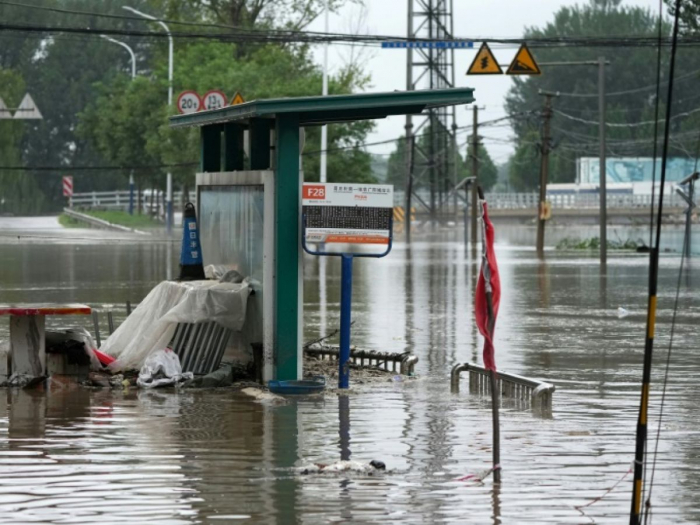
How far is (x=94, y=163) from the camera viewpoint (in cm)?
11106

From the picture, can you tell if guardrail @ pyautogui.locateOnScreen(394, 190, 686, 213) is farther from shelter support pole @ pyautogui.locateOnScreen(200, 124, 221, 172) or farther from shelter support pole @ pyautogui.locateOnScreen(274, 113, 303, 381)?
shelter support pole @ pyautogui.locateOnScreen(274, 113, 303, 381)

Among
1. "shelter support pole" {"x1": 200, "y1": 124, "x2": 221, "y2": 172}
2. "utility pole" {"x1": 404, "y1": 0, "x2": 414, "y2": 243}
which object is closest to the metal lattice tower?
"utility pole" {"x1": 404, "y1": 0, "x2": 414, "y2": 243}

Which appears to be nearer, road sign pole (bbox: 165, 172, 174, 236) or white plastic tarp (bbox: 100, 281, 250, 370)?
white plastic tarp (bbox: 100, 281, 250, 370)

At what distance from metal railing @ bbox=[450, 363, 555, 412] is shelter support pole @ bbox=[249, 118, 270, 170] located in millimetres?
2848

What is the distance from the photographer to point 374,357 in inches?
585

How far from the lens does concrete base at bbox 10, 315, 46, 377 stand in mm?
12961

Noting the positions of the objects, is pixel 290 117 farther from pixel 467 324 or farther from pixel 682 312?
pixel 682 312

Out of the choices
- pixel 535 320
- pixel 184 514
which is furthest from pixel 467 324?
pixel 184 514

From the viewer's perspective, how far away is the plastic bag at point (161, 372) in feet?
42.7

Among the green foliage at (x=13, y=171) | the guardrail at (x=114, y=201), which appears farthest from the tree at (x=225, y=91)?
the guardrail at (x=114, y=201)

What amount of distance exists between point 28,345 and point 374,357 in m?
3.64

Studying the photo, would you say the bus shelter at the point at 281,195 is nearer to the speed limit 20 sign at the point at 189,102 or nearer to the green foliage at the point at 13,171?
the speed limit 20 sign at the point at 189,102

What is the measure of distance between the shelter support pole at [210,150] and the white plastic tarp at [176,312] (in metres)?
2.36

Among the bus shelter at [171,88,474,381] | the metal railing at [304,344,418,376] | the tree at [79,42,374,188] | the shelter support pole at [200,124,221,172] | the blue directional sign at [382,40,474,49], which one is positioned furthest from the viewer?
the tree at [79,42,374,188]
